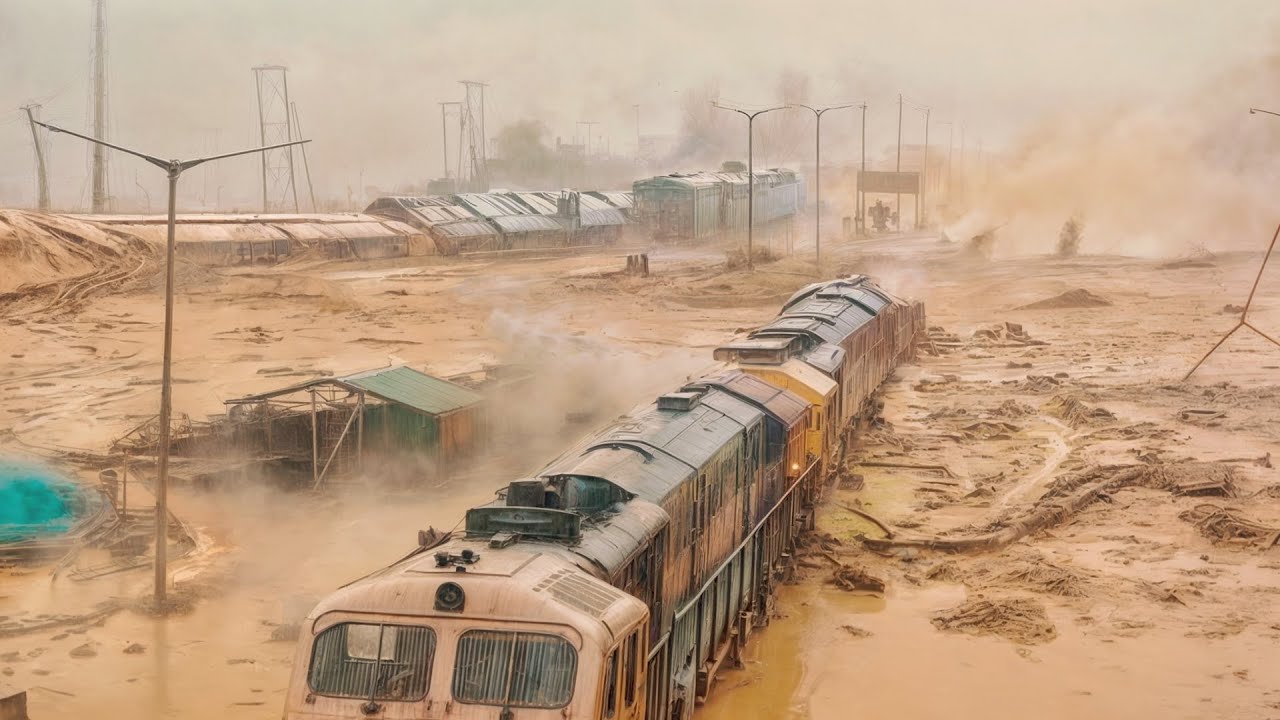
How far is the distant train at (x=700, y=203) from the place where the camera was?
84438 millimetres

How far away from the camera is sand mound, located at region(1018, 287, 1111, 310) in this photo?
62938 mm

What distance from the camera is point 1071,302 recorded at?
63.2 metres

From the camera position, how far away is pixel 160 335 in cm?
4931

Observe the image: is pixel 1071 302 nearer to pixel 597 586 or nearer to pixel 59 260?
pixel 59 260

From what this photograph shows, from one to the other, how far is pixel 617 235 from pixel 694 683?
73.7m

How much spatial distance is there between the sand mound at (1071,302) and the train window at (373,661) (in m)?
56.2

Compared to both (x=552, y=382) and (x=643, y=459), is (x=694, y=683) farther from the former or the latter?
(x=552, y=382)

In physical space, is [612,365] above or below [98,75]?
below

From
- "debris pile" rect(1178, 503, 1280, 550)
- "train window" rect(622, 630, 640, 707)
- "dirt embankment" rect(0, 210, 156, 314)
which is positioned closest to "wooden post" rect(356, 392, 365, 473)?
"debris pile" rect(1178, 503, 1280, 550)

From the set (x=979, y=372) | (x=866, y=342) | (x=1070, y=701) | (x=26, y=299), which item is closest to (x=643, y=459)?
(x=1070, y=701)


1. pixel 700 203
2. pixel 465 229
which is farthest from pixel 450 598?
pixel 700 203

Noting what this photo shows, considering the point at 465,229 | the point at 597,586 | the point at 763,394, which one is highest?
the point at 465,229

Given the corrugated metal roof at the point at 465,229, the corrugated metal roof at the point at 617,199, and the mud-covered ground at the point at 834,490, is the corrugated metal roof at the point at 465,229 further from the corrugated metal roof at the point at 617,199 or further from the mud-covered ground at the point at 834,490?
the corrugated metal roof at the point at 617,199

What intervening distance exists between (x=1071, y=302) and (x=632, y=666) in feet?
182
